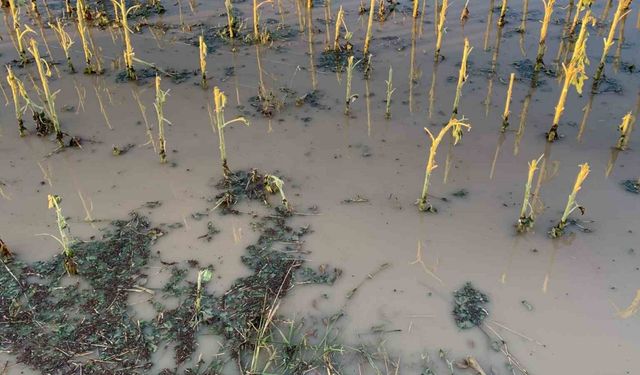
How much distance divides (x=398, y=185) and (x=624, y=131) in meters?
1.60

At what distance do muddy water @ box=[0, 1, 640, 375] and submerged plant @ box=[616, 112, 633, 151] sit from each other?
0.07 metres

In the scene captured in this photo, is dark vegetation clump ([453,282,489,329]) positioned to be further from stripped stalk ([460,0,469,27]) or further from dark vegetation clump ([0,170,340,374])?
stripped stalk ([460,0,469,27])

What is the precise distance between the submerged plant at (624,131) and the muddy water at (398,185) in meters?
0.07

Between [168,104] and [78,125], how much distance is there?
0.69 meters

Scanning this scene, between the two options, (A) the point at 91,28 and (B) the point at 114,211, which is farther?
(A) the point at 91,28

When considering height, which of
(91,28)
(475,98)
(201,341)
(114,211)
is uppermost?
(91,28)

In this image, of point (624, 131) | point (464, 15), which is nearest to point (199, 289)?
point (624, 131)

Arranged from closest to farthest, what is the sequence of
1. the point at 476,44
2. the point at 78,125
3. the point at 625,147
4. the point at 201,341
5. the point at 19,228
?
1. the point at 201,341
2. the point at 19,228
3. the point at 625,147
4. the point at 78,125
5. the point at 476,44

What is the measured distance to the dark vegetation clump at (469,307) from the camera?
2.48 meters

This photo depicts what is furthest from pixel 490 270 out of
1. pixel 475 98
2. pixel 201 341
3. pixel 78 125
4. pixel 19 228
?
pixel 78 125

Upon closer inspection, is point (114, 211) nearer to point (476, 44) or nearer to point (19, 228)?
point (19, 228)

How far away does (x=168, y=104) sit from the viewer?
Result: 13.8 feet

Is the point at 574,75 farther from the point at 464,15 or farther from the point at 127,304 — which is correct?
the point at 127,304

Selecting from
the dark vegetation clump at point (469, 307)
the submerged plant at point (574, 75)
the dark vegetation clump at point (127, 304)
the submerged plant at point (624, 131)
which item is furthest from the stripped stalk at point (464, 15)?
the dark vegetation clump at point (469, 307)
